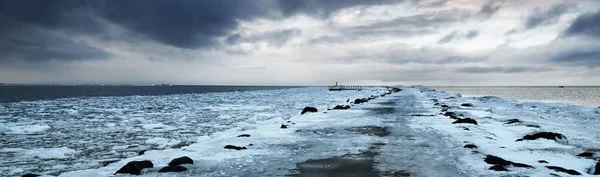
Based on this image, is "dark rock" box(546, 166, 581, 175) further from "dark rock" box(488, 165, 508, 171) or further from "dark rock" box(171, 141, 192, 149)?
"dark rock" box(171, 141, 192, 149)

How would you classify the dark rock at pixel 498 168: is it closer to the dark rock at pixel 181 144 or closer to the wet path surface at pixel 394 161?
the wet path surface at pixel 394 161

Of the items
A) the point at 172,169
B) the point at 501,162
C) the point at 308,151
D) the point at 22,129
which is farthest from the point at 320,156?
the point at 22,129

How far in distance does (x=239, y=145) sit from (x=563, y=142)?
12.0m

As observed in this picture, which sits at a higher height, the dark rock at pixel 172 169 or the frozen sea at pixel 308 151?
the dark rock at pixel 172 169

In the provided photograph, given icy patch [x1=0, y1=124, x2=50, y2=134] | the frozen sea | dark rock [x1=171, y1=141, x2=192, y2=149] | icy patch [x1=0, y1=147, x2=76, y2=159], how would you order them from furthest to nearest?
icy patch [x1=0, y1=124, x2=50, y2=134]
dark rock [x1=171, y1=141, x2=192, y2=149]
icy patch [x1=0, y1=147, x2=76, y2=159]
the frozen sea

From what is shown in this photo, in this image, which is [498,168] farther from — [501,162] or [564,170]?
[564,170]

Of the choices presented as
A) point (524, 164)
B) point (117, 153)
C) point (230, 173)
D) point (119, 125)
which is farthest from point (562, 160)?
point (119, 125)

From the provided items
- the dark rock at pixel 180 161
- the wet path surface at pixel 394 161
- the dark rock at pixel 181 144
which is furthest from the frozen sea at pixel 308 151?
the dark rock at pixel 180 161

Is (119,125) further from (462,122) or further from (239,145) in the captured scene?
(462,122)

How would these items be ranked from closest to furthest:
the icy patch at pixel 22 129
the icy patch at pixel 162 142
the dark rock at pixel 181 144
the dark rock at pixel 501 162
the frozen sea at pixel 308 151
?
the frozen sea at pixel 308 151 < the dark rock at pixel 501 162 < the dark rock at pixel 181 144 < the icy patch at pixel 162 142 < the icy patch at pixel 22 129

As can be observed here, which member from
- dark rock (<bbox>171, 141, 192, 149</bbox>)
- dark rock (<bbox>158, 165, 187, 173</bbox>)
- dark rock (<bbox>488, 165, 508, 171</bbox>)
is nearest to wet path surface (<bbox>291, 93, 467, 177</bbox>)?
dark rock (<bbox>488, 165, 508, 171</bbox>)

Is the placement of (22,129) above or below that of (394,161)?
below

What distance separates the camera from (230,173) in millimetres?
9055

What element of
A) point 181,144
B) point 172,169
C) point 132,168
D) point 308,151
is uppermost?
point 132,168
